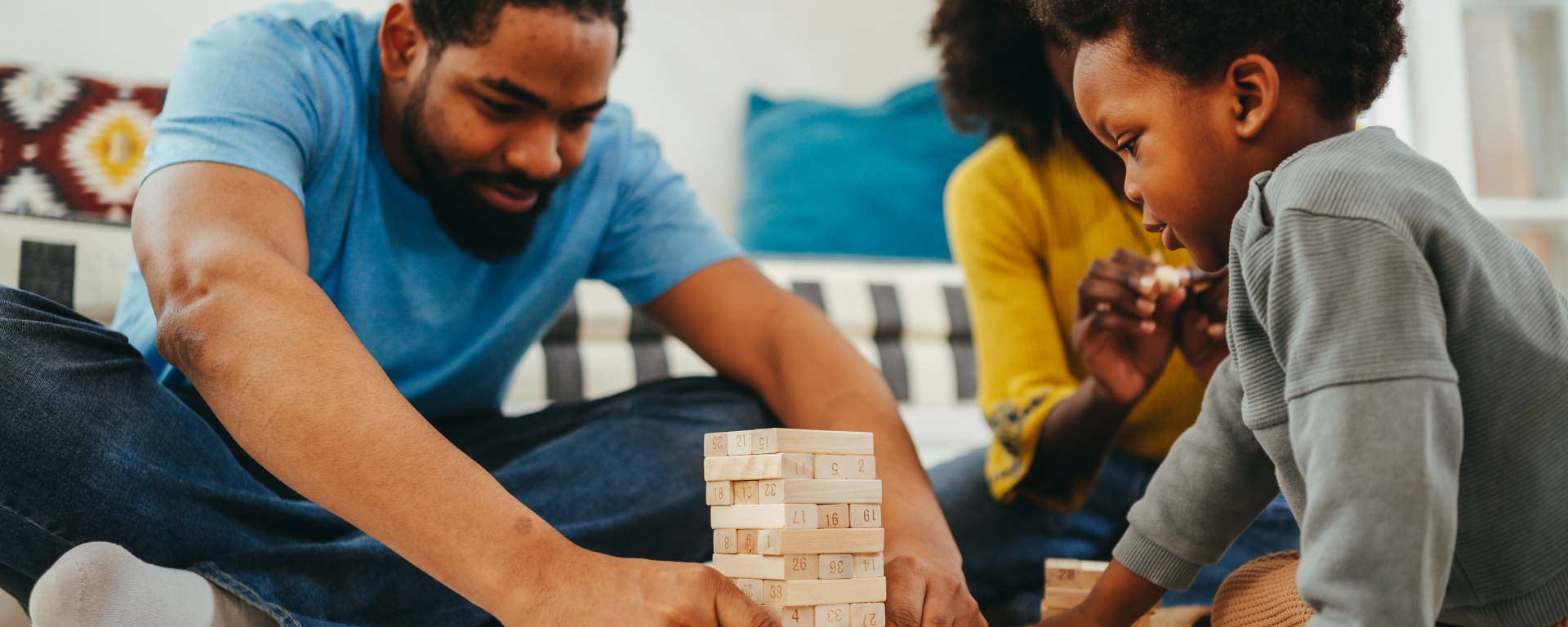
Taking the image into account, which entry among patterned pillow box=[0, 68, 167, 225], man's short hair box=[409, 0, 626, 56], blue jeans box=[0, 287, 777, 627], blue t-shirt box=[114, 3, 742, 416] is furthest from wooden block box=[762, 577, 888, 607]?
patterned pillow box=[0, 68, 167, 225]

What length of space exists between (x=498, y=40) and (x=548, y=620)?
0.82 m

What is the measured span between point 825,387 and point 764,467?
48 centimetres

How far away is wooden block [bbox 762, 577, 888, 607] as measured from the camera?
0.81m

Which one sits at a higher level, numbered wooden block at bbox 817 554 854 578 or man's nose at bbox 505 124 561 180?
man's nose at bbox 505 124 561 180

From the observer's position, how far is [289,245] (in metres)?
1.07

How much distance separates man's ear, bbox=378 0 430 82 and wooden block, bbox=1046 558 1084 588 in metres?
1.05

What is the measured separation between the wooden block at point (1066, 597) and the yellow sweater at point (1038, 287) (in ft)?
1.26

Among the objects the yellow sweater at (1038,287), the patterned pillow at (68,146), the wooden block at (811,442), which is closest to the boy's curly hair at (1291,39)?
the wooden block at (811,442)

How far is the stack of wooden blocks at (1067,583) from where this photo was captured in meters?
1.08

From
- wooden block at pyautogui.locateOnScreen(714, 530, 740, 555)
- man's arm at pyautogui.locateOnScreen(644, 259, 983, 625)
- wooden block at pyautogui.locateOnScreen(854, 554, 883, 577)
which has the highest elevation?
wooden block at pyautogui.locateOnScreen(714, 530, 740, 555)

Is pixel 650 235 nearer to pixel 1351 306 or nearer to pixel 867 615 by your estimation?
pixel 867 615

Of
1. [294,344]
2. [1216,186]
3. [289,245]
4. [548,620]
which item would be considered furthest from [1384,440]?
[289,245]

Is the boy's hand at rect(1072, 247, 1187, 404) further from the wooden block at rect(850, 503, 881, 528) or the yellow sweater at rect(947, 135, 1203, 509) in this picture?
the wooden block at rect(850, 503, 881, 528)

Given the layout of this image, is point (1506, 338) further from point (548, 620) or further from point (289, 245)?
point (289, 245)
